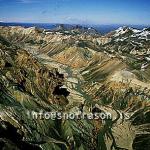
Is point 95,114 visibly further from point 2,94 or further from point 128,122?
point 2,94

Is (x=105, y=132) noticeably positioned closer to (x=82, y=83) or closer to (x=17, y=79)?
(x=17, y=79)

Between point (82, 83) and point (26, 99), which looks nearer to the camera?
point (26, 99)

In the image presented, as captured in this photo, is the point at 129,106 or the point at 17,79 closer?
the point at 17,79

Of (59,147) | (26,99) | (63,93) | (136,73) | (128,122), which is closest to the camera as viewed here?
(59,147)

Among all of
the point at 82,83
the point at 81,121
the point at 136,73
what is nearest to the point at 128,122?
the point at 81,121

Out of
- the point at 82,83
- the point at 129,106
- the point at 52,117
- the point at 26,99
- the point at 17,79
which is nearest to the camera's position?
the point at 52,117

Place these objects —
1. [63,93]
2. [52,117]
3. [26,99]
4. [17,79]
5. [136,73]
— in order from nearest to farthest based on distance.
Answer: [52,117], [26,99], [17,79], [63,93], [136,73]

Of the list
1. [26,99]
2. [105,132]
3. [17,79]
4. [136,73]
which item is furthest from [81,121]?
[136,73]

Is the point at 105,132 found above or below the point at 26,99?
below

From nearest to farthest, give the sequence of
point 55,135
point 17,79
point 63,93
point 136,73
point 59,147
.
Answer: point 59,147
point 55,135
point 17,79
point 63,93
point 136,73
